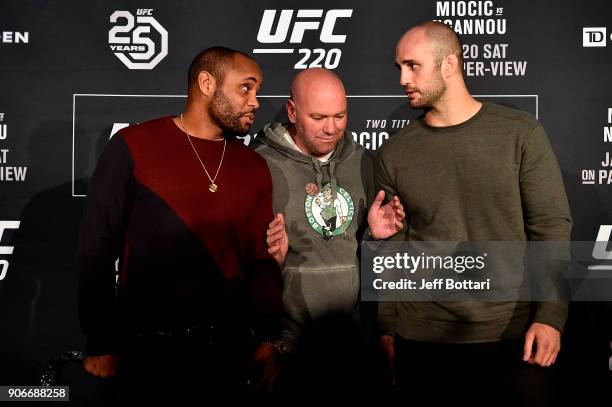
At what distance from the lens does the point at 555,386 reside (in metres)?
1.94

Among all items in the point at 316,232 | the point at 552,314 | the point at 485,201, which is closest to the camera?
the point at 552,314

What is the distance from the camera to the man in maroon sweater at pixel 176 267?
75.7 inches

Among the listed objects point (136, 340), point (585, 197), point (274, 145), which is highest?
point (274, 145)

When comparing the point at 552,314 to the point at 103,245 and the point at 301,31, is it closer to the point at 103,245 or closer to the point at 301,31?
the point at 103,245

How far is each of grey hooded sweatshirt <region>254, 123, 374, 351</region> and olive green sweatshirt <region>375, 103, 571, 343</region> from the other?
0.29 meters

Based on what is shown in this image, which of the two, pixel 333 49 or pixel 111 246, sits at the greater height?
pixel 333 49

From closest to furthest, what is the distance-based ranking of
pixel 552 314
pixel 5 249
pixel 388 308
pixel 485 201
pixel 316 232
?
1. pixel 552 314
2. pixel 485 201
3. pixel 388 308
4. pixel 316 232
5. pixel 5 249

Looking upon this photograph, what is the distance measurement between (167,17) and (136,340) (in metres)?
1.51

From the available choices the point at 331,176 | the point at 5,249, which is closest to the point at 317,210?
the point at 331,176

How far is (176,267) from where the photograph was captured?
1.97 metres

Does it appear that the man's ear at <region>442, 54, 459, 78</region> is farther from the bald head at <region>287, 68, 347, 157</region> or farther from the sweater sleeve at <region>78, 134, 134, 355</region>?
the sweater sleeve at <region>78, 134, 134, 355</region>

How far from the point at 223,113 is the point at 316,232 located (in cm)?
53

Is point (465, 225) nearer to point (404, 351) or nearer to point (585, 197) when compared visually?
point (404, 351)

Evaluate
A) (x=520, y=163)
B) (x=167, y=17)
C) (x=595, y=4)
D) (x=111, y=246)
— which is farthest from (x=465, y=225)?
(x=167, y=17)
